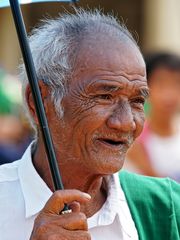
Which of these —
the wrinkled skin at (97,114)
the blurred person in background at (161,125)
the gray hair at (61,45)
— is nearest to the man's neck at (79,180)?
→ the wrinkled skin at (97,114)

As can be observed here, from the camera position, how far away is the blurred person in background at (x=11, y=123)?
6.98m

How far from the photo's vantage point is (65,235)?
3.30 m

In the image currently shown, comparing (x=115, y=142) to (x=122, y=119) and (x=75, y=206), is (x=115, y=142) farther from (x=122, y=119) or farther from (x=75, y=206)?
(x=75, y=206)

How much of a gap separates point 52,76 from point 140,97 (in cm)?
39

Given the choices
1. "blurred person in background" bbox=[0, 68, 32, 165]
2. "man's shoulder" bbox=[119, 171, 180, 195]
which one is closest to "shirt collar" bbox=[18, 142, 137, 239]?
"man's shoulder" bbox=[119, 171, 180, 195]

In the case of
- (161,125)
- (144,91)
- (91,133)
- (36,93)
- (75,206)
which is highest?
(36,93)

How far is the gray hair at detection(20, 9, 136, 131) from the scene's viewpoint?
3904 mm

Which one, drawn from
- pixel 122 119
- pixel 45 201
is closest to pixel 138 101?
pixel 122 119

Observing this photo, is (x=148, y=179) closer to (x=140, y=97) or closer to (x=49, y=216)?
(x=140, y=97)

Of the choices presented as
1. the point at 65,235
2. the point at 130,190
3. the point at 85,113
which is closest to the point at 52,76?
the point at 85,113

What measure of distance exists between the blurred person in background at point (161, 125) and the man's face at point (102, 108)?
3118mm

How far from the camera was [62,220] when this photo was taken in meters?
3.31

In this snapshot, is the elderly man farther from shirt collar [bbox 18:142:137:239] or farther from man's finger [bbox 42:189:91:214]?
man's finger [bbox 42:189:91:214]

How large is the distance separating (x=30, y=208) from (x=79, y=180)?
0.84 ft
